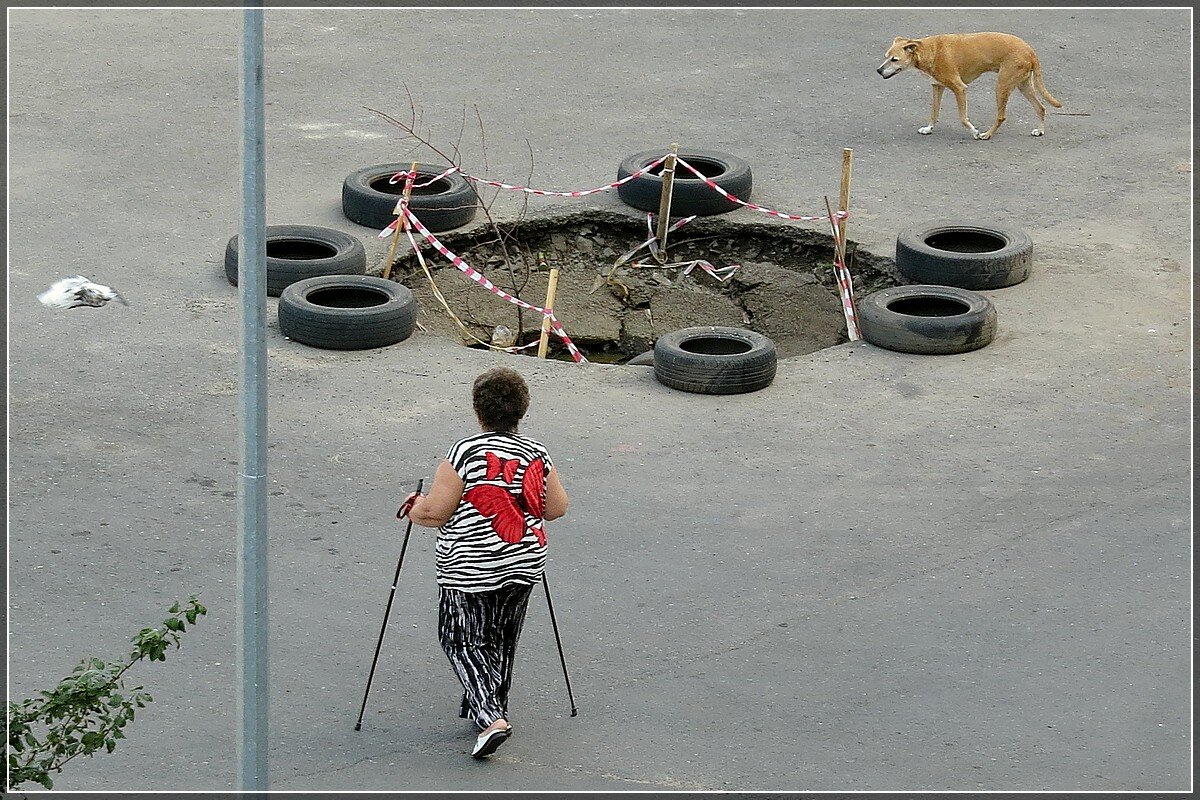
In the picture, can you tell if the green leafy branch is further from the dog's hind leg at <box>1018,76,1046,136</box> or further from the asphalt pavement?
the dog's hind leg at <box>1018,76,1046,136</box>

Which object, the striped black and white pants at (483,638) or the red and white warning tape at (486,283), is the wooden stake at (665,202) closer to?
the red and white warning tape at (486,283)

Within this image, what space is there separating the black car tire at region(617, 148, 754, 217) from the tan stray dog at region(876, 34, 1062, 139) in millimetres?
2294

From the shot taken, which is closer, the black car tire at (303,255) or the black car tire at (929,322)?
the black car tire at (929,322)

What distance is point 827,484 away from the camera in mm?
11336

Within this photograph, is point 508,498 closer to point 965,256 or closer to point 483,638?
point 483,638

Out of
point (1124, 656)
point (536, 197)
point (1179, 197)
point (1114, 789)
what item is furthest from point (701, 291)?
point (1114, 789)

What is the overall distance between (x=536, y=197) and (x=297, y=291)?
347cm

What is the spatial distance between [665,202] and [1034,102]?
494cm

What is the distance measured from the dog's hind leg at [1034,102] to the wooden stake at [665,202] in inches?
180

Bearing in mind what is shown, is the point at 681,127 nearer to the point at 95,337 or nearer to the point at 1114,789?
the point at 95,337

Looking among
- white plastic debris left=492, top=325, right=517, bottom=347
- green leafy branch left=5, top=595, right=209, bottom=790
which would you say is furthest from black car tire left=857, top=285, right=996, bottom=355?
green leafy branch left=5, top=595, right=209, bottom=790

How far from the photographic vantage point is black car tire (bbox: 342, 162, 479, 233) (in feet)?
50.5

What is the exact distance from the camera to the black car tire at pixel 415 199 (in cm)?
1541

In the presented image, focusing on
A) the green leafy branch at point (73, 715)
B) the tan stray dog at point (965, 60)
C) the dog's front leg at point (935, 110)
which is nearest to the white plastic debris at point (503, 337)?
the tan stray dog at point (965, 60)
